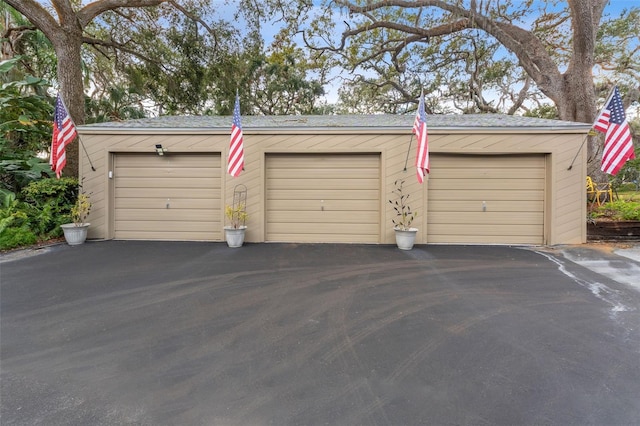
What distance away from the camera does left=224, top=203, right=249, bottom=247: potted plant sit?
20.1 ft

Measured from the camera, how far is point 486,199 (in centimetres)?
648

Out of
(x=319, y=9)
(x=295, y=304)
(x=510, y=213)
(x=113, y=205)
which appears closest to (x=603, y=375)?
(x=295, y=304)

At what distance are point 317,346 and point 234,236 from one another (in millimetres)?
4062

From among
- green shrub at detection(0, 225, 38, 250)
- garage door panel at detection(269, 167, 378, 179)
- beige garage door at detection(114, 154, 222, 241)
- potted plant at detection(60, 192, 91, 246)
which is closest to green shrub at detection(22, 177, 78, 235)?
green shrub at detection(0, 225, 38, 250)

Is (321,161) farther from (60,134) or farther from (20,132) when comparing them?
(20,132)

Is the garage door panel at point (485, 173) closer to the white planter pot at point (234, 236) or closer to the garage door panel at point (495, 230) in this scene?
the garage door panel at point (495, 230)

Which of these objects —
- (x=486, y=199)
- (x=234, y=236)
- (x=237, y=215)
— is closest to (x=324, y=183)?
(x=237, y=215)

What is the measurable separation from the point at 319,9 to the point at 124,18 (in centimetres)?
647

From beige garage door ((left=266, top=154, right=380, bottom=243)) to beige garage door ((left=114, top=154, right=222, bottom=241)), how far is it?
1.28m

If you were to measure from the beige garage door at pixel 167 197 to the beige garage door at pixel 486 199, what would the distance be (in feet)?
15.6

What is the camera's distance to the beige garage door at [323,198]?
6629mm

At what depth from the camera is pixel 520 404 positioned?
1827 mm

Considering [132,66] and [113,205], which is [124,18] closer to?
[132,66]

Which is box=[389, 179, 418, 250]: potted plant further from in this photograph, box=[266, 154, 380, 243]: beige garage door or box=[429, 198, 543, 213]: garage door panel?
box=[429, 198, 543, 213]: garage door panel
